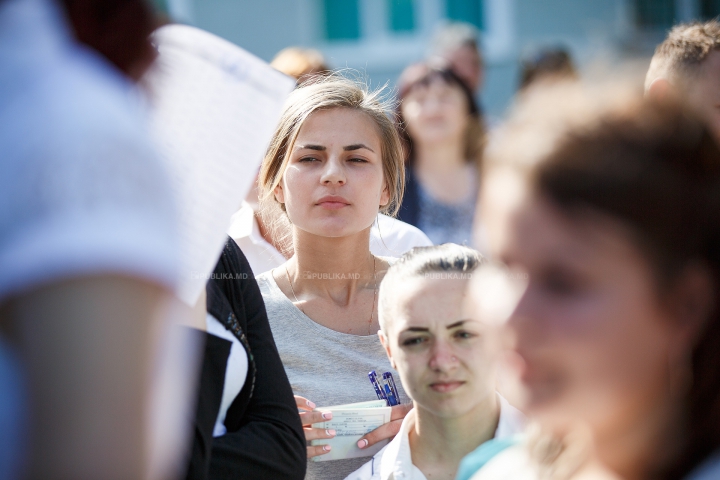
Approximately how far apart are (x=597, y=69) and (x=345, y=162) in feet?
5.63

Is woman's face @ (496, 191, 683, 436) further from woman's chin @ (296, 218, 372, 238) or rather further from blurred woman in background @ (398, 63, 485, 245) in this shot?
blurred woman in background @ (398, 63, 485, 245)

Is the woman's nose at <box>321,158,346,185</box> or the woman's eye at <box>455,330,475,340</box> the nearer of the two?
the woman's eye at <box>455,330,475,340</box>

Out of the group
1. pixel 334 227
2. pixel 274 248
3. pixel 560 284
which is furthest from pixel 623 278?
pixel 274 248

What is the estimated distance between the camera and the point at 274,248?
3.18m

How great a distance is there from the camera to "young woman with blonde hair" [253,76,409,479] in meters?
2.47

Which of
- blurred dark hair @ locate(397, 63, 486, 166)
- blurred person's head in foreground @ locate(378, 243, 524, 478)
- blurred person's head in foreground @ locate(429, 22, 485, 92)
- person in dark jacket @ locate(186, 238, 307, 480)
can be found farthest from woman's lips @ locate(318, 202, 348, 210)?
blurred person's head in foreground @ locate(429, 22, 485, 92)

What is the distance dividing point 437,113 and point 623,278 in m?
4.09

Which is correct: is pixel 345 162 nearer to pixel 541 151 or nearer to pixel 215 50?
pixel 215 50

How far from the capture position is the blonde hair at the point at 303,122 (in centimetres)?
285

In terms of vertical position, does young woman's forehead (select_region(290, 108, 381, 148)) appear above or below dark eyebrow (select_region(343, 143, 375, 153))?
above

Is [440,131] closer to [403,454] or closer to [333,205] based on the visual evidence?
[333,205]

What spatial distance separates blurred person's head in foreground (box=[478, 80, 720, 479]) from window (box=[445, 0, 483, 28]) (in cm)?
987

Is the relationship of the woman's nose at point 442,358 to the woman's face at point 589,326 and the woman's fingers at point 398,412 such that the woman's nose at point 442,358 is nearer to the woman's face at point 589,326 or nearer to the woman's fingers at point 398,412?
the woman's fingers at point 398,412

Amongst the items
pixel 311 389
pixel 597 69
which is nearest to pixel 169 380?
pixel 597 69
